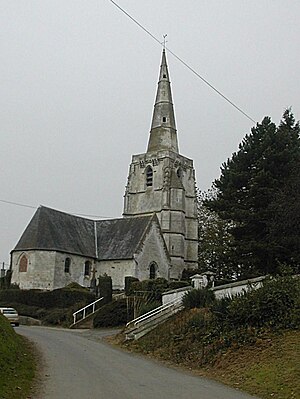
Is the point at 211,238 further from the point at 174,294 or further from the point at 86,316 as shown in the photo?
the point at 174,294

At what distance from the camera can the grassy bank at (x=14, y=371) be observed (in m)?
10.6

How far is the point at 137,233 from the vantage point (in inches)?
1892

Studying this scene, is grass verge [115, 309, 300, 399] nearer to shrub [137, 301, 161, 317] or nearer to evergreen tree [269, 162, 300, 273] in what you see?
shrub [137, 301, 161, 317]

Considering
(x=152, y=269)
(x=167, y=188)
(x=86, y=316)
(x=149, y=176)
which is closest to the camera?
(x=86, y=316)

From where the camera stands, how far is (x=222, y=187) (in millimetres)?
32062

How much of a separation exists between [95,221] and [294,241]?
29253 millimetres

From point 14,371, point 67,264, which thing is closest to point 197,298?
point 14,371

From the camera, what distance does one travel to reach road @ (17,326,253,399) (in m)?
11.4

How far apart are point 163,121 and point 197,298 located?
132 feet

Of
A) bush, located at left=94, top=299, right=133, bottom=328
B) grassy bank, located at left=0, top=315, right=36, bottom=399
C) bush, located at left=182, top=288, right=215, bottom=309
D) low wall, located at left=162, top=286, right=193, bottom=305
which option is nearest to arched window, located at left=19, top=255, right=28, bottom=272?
bush, located at left=94, top=299, right=133, bottom=328

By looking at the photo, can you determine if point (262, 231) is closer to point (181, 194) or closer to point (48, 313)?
point (48, 313)

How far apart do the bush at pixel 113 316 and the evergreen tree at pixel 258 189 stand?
6938 mm

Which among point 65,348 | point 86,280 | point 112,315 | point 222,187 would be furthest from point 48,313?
point 65,348

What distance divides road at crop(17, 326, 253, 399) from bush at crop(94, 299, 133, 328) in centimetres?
975
